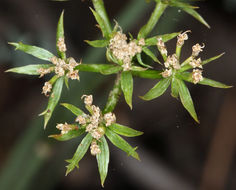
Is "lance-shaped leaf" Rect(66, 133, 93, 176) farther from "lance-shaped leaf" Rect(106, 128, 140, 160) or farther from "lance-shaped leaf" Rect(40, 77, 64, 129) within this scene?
"lance-shaped leaf" Rect(40, 77, 64, 129)

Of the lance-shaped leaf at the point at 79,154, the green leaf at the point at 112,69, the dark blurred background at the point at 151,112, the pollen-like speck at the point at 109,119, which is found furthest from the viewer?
the dark blurred background at the point at 151,112

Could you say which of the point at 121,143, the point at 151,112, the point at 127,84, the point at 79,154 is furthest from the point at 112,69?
the point at 151,112

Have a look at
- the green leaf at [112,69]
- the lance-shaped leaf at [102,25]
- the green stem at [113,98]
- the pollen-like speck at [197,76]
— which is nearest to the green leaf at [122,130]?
the green stem at [113,98]

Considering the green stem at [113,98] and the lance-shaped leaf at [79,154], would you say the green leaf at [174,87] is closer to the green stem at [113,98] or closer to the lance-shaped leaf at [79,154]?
the green stem at [113,98]

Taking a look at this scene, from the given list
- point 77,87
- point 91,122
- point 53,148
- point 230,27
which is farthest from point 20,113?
point 230,27

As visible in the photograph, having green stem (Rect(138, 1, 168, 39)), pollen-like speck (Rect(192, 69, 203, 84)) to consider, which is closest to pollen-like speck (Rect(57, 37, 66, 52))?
green stem (Rect(138, 1, 168, 39))

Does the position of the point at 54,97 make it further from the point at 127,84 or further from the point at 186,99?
the point at 186,99
